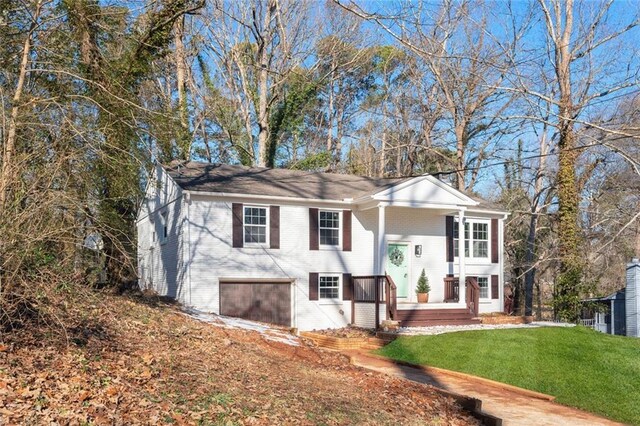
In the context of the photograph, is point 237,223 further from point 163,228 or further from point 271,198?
point 163,228

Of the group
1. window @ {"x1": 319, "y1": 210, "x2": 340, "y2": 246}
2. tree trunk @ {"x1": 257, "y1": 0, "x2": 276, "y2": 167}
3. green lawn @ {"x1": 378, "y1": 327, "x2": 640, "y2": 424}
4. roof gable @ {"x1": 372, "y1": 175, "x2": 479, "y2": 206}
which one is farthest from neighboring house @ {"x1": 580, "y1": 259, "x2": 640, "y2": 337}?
tree trunk @ {"x1": 257, "y1": 0, "x2": 276, "y2": 167}

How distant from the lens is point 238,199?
59.7ft

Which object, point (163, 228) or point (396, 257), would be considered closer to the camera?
point (163, 228)

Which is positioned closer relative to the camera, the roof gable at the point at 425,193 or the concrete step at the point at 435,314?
the concrete step at the point at 435,314

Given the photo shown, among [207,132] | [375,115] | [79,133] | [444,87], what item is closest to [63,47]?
[79,133]

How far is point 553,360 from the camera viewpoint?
41.0 feet

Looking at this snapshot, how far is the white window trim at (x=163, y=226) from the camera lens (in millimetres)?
19812

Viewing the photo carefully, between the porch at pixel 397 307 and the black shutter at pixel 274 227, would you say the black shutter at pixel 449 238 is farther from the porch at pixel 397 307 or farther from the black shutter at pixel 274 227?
the black shutter at pixel 274 227

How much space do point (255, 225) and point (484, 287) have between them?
28.6 feet

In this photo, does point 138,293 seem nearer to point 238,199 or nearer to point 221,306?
point 221,306

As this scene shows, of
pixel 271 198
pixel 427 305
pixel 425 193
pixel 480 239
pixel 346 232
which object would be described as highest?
pixel 425 193

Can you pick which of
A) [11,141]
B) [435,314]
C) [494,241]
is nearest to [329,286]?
[435,314]

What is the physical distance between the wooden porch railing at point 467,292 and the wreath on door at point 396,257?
1720 mm

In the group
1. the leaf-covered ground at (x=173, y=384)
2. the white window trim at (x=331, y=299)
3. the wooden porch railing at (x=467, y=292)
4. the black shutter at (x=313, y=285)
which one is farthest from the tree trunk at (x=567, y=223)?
the leaf-covered ground at (x=173, y=384)
